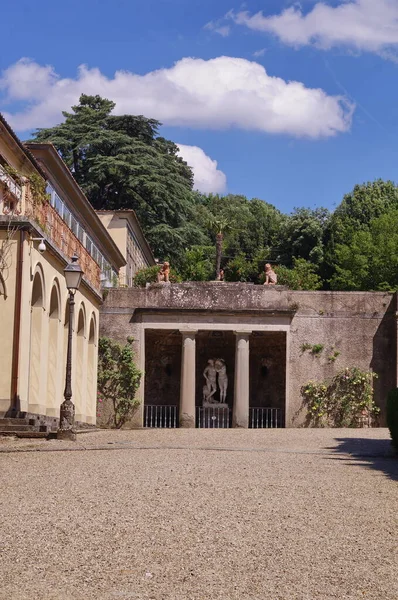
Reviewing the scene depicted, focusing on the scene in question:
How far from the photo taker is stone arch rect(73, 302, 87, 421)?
28.5 metres

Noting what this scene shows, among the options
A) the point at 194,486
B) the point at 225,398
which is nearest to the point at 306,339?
Result: the point at 225,398

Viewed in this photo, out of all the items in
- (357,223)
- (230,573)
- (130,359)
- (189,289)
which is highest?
(357,223)

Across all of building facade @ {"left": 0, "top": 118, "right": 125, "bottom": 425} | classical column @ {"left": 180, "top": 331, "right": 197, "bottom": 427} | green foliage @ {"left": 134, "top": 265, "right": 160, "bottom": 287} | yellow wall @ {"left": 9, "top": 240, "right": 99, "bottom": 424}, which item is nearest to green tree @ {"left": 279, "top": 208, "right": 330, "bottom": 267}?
green foliage @ {"left": 134, "top": 265, "right": 160, "bottom": 287}

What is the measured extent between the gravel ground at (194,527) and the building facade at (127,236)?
31042 mm

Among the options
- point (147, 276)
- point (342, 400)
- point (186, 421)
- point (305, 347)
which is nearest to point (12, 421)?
point (186, 421)

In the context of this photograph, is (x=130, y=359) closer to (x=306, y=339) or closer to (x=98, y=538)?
(x=306, y=339)

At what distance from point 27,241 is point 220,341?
16.1m

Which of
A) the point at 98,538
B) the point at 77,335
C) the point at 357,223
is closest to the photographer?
the point at 98,538

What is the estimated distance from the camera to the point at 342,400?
106 feet

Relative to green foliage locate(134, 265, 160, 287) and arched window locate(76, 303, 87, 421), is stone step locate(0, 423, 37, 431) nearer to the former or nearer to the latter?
arched window locate(76, 303, 87, 421)

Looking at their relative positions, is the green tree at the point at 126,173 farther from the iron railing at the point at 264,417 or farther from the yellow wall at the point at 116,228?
the iron railing at the point at 264,417

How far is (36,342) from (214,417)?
41.8 feet

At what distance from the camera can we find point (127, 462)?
14.2 meters

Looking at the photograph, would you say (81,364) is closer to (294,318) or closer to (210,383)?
(210,383)
